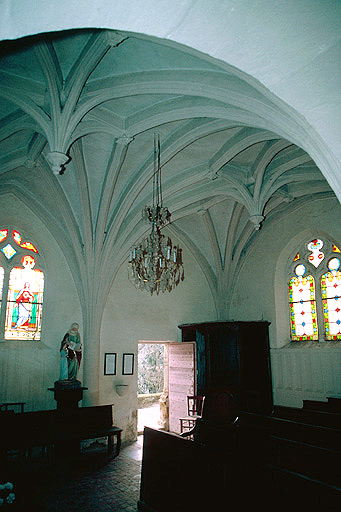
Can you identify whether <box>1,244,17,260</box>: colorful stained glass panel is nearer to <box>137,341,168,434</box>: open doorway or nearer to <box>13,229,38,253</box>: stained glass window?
<box>13,229,38,253</box>: stained glass window

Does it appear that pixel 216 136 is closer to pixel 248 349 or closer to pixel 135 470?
pixel 248 349

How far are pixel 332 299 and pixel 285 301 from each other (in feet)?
5.19

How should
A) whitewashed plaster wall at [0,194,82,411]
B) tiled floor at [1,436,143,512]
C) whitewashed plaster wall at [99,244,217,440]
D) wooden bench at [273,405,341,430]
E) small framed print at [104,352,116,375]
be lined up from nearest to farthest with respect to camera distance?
tiled floor at [1,436,143,512] → wooden bench at [273,405,341,430] → whitewashed plaster wall at [0,194,82,411] → small framed print at [104,352,116,375] → whitewashed plaster wall at [99,244,217,440]

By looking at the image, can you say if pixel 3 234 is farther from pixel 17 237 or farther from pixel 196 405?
pixel 196 405

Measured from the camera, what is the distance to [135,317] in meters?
12.7

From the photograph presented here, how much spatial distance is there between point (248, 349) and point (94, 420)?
5.08m

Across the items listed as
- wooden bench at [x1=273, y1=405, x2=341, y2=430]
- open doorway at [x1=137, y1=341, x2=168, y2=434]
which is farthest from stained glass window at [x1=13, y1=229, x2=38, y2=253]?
wooden bench at [x1=273, y1=405, x2=341, y2=430]

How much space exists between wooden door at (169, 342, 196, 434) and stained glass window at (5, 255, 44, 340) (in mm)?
4585

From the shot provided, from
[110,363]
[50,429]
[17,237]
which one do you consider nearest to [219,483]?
[50,429]

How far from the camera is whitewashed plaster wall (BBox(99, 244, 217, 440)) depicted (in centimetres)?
1184

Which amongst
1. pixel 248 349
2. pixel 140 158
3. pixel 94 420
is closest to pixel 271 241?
pixel 248 349

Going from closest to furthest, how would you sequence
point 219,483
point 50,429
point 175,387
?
point 219,483 < point 50,429 < point 175,387

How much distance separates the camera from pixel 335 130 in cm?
163

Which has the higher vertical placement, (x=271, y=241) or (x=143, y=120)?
(x=143, y=120)
